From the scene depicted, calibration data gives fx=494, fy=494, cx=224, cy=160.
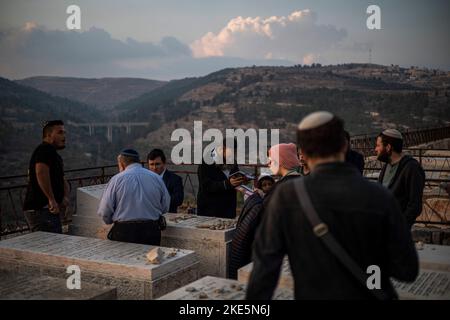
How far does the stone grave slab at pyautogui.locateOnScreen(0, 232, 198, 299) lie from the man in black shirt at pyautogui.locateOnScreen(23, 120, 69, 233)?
323 mm

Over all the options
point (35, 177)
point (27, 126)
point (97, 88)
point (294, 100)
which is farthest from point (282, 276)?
point (97, 88)

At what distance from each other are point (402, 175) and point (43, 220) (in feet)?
11.7

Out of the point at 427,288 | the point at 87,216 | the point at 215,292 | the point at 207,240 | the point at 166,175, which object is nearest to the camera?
the point at 215,292

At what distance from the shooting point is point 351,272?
1947mm

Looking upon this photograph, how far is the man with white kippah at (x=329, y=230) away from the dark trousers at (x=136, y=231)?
2.94 metres

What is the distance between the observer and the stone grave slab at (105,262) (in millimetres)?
4070

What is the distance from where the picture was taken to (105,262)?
4.25 metres

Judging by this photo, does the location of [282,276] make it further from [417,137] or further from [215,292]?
[417,137]

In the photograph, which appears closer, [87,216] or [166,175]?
[166,175]

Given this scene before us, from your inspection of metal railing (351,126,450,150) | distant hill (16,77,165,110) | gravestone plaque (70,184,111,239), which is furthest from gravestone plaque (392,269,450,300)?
distant hill (16,77,165,110)

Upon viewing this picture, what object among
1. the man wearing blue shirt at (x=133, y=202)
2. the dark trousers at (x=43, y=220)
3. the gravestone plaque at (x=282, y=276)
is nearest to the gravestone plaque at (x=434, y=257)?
the gravestone plaque at (x=282, y=276)

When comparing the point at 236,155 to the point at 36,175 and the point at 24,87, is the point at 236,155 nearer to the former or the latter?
the point at 36,175
